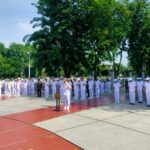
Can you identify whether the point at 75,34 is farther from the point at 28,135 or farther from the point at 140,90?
the point at 28,135

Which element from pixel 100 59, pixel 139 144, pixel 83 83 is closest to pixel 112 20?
pixel 100 59

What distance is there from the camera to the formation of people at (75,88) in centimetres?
1960

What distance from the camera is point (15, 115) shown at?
58.9 ft

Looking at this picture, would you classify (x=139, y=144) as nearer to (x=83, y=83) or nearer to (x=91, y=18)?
(x=83, y=83)

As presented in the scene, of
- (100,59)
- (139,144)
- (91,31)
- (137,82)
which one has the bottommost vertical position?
(139,144)

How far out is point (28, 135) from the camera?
1274cm

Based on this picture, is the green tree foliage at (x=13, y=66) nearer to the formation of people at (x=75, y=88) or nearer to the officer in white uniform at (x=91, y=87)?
the formation of people at (x=75, y=88)

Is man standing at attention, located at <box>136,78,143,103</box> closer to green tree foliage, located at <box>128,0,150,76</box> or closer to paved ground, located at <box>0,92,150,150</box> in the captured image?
paved ground, located at <box>0,92,150,150</box>

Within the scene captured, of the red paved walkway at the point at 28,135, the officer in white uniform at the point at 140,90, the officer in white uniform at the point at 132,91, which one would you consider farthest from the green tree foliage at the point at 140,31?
the red paved walkway at the point at 28,135

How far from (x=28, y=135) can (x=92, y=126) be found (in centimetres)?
268

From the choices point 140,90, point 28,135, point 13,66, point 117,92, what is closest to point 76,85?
point 117,92

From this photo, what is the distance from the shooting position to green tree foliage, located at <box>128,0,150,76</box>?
32716 mm

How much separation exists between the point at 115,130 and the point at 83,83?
11609 millimetres

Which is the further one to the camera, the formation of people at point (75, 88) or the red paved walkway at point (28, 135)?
the formation of people at point (75, 88)
